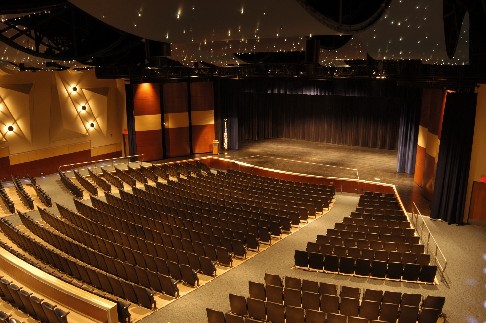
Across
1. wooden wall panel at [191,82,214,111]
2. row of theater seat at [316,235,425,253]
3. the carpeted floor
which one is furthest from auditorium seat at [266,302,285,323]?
wooden wall panel at [191,82,214,111]

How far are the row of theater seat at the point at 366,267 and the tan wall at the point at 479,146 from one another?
486 cm

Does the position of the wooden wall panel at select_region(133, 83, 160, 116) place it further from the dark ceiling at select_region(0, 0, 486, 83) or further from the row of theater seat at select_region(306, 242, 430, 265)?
the row of theater seat at select_region(306, 242, 430, 265)

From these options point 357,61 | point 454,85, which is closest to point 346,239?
point 454,85

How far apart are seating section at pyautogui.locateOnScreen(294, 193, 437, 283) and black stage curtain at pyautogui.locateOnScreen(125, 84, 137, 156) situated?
11111mm

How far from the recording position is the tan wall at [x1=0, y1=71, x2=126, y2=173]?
1440 centimetres

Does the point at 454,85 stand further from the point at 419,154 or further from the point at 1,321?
the point at 1,321

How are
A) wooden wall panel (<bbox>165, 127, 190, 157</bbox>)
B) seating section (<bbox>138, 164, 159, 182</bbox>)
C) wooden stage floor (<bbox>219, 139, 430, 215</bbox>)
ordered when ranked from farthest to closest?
wooden wall panel (<bbox>165, 127, 190, 157</bbox>) < wooden stage floor (<bbox>219, 139, 430, 215</bbox>) < seating section (<bbox>138, 164, 159, 182</bbox>)

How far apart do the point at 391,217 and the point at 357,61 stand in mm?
5733

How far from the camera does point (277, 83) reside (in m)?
18.7

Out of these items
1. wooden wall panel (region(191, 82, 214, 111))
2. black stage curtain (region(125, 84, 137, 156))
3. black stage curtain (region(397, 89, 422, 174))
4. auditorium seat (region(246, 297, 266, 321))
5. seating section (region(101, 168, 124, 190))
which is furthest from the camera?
wooden wall panel (region(191, 82, 214, 111))

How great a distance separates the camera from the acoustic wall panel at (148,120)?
1753 centimetres

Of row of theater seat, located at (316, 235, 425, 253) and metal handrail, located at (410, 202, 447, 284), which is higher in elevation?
row of theater seat, located at (316, 235, 425, 253)

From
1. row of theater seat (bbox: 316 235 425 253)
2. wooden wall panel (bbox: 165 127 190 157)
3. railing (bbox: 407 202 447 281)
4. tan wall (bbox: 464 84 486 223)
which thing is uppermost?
tan wall (bbox: 464 84 486 223)

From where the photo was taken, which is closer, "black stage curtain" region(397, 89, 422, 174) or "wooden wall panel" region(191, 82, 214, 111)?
"black stage curtain" region(397, 89, 422, 174)
